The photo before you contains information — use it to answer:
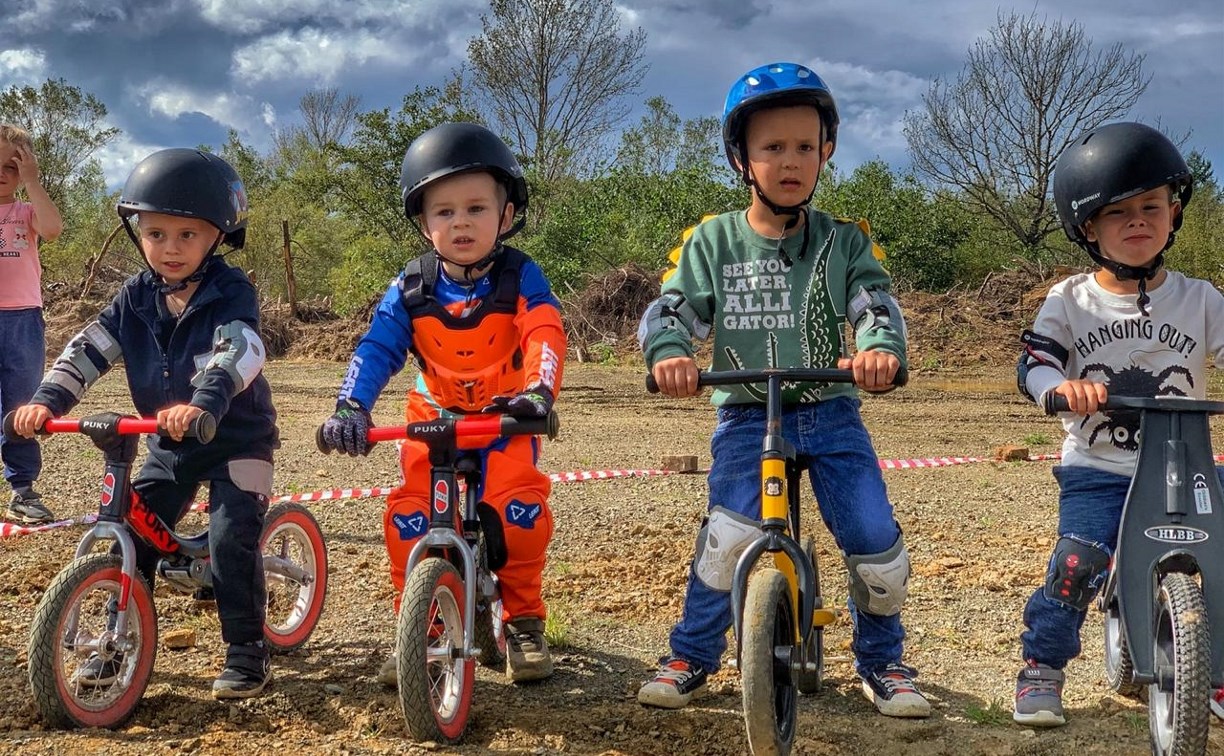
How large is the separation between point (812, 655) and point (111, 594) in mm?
2236

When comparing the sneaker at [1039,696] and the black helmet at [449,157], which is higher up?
the black helmet at [449,157]

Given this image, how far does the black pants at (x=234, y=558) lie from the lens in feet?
12.6

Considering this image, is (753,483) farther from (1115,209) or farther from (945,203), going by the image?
(945,203)

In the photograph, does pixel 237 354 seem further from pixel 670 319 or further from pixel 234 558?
pixel 670 319

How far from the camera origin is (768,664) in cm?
289

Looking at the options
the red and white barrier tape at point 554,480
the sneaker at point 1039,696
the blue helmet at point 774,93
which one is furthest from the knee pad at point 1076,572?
the red and white barrier tape at point 554,480

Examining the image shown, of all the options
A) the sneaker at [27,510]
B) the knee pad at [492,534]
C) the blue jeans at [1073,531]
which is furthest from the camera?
the sneaker at [27,510]

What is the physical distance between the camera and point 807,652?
337 cm

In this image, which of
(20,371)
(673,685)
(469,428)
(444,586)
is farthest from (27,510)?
(673,685)

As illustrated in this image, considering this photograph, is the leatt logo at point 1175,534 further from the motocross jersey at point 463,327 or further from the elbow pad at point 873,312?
the motocross jersey at point 463,327

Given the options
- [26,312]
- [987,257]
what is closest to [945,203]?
[987,257]

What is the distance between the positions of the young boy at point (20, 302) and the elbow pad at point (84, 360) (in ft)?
10.1

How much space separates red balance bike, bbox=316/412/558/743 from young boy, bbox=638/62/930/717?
636mm

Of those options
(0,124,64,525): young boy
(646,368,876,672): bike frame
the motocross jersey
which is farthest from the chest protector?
(0,124,64,525): young boy
